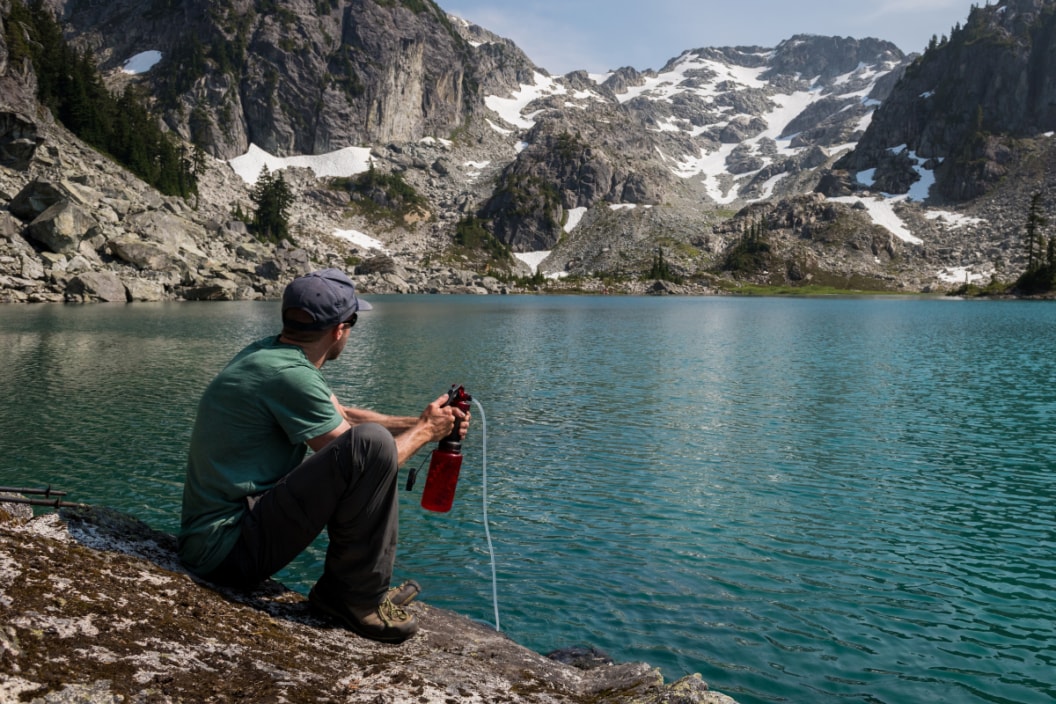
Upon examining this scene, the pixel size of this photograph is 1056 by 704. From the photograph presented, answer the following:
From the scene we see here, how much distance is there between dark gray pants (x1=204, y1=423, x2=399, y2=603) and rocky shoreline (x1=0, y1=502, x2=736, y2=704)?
44 centimetres

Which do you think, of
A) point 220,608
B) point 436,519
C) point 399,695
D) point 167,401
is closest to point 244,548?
point 220,608

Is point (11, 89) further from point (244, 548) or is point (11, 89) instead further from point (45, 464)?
point (244, 548)

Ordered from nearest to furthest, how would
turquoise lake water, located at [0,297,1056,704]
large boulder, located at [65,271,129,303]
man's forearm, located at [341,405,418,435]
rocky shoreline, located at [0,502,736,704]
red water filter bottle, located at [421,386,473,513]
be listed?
rocky shoreline, located at [0,502,736,704] < red water filter bottle, located at [421,386,473,513] < man's forearm, located at [341,405,418,435] < turquoise lake water, located at [0,297,1056,704] < large boulder, located at [65,271,129,303]

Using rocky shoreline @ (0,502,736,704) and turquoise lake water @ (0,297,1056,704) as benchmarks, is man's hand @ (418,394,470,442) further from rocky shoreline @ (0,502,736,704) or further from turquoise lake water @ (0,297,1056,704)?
turquoise lake water @ (0,297,1056,704)

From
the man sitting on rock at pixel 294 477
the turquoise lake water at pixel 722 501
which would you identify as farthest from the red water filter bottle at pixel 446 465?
the turquoise lake water at pixel 722 501

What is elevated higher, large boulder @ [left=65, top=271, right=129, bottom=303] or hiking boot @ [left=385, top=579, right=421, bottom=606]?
large boulder @ [left=65, top=271, right=129, bottom=303]

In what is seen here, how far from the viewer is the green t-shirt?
6535mm

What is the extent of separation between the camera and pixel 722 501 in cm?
1711

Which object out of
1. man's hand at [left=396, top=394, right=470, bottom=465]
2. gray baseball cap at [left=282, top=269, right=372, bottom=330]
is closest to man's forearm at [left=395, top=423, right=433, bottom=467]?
man's hand at [left=396, top=394, right=470, bottom=465]

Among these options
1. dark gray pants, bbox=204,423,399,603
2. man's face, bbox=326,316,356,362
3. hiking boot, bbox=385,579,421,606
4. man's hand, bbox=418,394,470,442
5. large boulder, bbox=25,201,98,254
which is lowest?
hiking boot, bbox=385,579,421,606

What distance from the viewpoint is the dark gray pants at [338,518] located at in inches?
247

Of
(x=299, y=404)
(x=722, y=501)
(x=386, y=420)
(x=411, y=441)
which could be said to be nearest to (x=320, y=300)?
(x=299, y=404)

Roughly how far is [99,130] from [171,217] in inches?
1537

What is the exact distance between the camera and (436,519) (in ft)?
51.3
